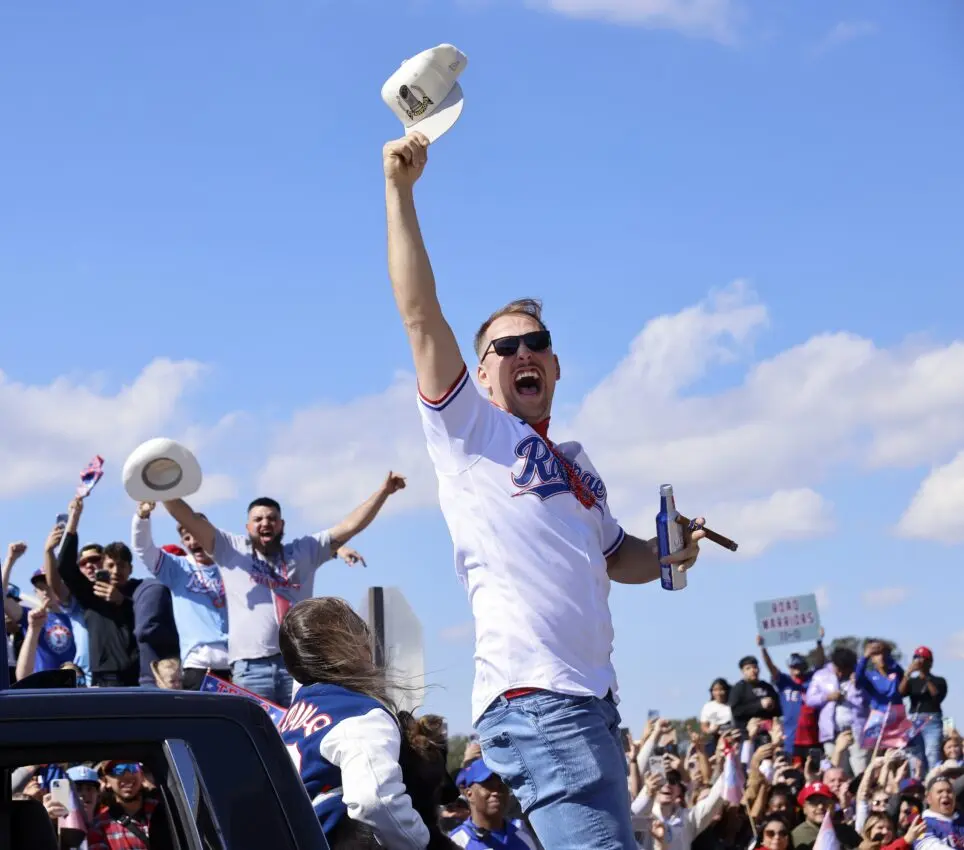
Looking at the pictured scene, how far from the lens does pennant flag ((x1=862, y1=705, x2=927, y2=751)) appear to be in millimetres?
13617

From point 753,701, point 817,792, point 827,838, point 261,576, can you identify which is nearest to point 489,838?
point 261,576

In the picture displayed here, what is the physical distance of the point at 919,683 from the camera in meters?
13.9

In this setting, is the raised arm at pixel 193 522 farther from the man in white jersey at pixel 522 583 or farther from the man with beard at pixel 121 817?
the man in white jersey at pixel 522 583

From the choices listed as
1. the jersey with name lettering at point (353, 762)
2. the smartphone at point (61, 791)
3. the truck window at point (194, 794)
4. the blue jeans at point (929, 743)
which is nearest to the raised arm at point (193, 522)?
the smartphone at point (61, 791)

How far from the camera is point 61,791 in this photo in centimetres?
426

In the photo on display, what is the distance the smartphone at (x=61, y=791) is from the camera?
169 inches

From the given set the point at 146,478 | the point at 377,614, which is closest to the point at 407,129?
the point at 146,478

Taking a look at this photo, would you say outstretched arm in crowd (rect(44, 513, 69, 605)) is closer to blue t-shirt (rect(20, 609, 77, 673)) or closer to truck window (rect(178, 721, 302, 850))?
blue t-shirt (rect(20, 609, 77, 673))

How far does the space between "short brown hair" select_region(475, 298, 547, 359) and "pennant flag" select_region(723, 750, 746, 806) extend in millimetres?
5926

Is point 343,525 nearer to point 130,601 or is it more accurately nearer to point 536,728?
point 130,601

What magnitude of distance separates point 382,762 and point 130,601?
20.0 feet

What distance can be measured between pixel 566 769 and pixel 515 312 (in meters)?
1.31

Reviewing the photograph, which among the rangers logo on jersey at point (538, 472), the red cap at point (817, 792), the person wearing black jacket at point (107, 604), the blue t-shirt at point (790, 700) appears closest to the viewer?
the rangers logo on jersey at point (538, 472)

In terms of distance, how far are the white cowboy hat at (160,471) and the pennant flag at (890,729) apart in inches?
322
